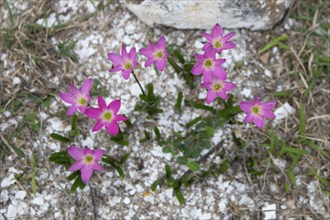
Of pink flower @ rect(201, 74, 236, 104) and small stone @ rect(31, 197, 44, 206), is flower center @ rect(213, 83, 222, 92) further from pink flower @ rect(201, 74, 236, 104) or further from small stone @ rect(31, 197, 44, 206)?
small stone @ rect(31, 197, 44, 206)

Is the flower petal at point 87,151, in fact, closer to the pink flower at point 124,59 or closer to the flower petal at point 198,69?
the pink flower at point 124,59

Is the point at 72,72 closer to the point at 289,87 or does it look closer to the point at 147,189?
the point at 147,189

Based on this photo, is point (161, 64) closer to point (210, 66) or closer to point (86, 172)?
point (210, 66)

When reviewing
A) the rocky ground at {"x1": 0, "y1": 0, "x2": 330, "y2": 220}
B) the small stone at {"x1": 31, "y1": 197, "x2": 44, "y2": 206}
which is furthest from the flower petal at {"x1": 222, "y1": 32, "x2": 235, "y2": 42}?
the small stone at {"x1": 31, "y1": 197, "x2": 44, "y2": 206}

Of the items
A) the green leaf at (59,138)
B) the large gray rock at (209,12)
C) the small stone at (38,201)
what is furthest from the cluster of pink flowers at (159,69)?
the large gray rock at (209,12)

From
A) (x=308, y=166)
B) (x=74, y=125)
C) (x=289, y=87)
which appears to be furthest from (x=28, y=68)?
(x=308, y=166)

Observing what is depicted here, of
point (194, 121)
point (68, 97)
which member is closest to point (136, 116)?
point (194, 121)
